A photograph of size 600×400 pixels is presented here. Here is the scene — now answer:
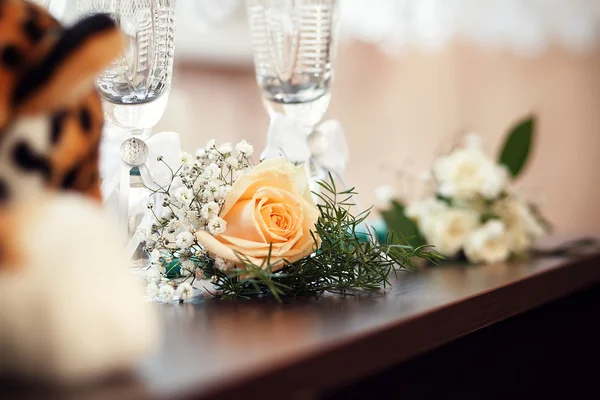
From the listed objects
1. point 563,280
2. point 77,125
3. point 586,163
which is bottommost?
point 586,163

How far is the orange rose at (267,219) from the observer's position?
2.06ft

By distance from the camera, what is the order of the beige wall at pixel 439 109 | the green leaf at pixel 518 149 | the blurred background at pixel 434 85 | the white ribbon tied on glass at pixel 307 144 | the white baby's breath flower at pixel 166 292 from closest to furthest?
the white baby's breath flower at pixel 166 292
the white ribbon tied on glass at pixel 307 144
the green leaf at pixel 518 149
the blurred background at pixel 434 85
the beige wall at pixel 439 109

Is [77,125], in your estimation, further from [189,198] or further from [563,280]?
[563,280]

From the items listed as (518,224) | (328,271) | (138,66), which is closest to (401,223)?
(518,224)

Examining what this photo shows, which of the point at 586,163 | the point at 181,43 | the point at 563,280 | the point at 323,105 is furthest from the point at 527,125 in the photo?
the point at 181,43

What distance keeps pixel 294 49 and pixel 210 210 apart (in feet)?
0.79

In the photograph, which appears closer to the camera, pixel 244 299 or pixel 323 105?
pixel 244 299

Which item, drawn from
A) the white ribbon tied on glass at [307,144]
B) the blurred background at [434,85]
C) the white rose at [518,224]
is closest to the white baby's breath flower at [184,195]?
the white ribbon tied on glass at [307,144]

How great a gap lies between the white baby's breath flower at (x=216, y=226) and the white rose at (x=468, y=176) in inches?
21.2

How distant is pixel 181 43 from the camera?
2.43 metres

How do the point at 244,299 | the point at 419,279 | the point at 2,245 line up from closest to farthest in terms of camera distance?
the point at 2,245
the point at 244,299
the point at 419,279

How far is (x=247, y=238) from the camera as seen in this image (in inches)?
25.4

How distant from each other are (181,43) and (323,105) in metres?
1.69

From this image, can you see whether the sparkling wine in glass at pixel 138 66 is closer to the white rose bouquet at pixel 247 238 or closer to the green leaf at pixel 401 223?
the white rose bouquet at pixel 247 238
